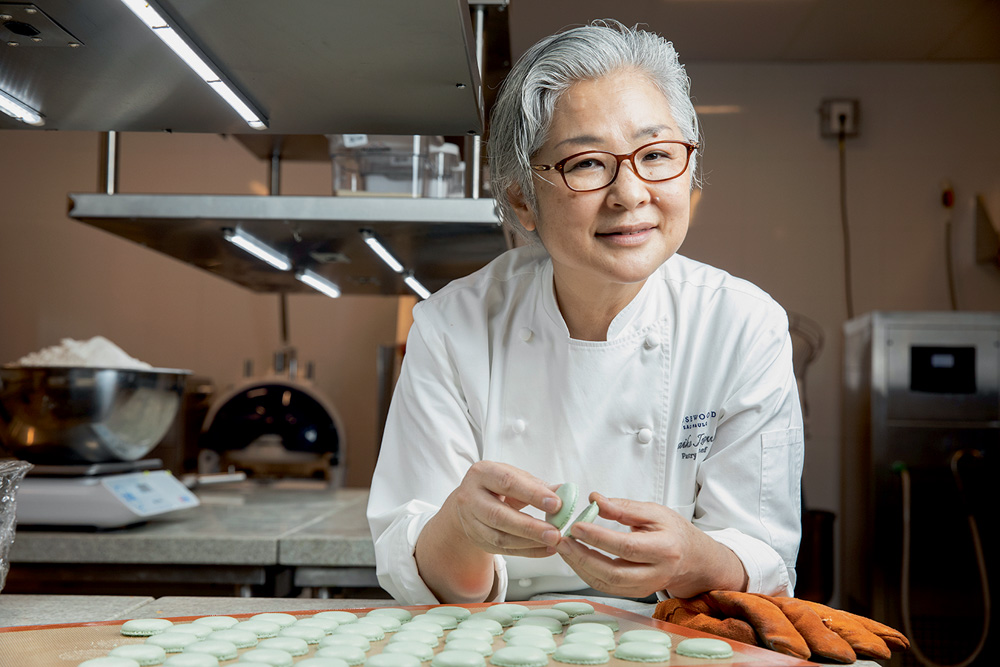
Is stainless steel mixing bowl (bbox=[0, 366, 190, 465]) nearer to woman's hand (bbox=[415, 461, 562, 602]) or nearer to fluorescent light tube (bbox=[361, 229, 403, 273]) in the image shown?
fluorescent light tube (bbox=[361, 229, 403, 273])

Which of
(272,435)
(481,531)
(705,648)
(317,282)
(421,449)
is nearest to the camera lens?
(705,648)

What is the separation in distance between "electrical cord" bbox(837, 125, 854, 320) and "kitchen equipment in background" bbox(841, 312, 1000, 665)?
680 mm

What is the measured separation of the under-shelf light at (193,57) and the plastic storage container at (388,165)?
0.71m

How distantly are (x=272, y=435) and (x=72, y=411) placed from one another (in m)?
1.39

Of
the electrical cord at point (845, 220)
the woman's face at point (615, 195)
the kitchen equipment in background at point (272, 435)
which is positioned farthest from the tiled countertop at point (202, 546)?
the electrical cord at point (845, 220)

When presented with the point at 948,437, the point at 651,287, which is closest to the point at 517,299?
the point at 651,287

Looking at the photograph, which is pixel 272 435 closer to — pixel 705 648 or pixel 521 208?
pixel 521 208

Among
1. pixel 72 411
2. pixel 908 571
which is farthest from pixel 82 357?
pixel 908 571

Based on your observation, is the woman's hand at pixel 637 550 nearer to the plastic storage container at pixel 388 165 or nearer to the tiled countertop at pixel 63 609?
the tiled countertop at pixel 63 609

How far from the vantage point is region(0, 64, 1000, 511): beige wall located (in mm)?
4070

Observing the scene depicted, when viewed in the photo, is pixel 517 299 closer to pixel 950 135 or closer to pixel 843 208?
pixel 843 208

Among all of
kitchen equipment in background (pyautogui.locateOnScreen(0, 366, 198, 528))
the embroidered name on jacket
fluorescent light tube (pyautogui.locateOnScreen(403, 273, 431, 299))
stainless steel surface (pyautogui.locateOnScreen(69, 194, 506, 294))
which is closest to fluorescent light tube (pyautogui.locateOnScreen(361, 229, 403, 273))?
stainless steel surface (pyautogui.locateOnScreen(69, 194, 506, 294))

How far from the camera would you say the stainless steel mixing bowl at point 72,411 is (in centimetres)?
184

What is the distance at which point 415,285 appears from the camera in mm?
2758
